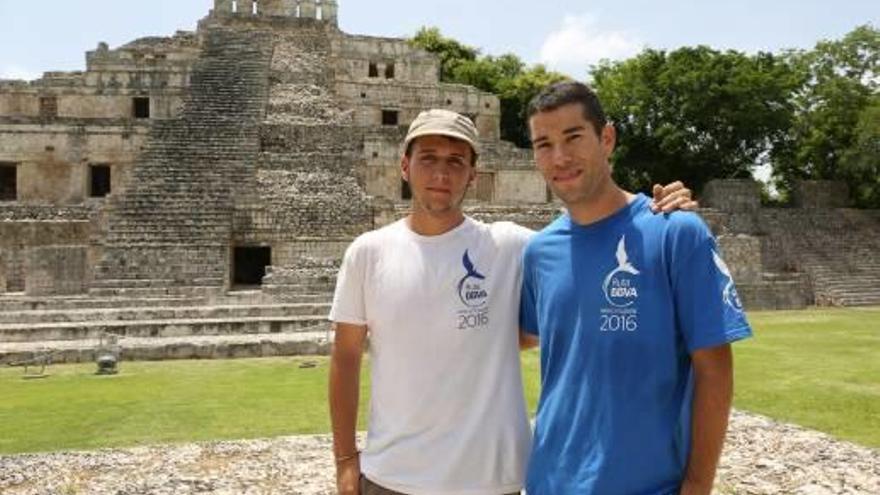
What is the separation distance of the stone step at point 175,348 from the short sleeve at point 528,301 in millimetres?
11015

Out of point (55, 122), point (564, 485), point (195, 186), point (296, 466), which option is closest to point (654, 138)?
point (195, 186)

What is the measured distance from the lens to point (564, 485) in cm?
259

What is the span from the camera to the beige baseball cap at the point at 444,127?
3.00 m

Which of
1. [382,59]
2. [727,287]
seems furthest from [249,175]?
[727,287]

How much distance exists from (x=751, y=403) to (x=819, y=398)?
0.87 metres

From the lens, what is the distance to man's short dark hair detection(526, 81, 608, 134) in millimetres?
2723

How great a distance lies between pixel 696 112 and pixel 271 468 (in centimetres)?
3474

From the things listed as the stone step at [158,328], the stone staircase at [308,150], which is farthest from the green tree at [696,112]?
the stone step at [158,328]

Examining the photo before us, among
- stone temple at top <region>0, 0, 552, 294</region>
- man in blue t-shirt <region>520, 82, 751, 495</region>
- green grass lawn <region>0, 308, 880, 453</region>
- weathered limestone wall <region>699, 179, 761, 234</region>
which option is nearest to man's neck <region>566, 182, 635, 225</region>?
man in blue t-shirt <region>520, 82, 751, 495</region>

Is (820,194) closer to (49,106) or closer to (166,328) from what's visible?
(49,106)

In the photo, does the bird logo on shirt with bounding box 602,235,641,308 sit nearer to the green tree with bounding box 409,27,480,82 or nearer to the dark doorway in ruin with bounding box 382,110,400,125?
the dark doorway in ruin with bounding box 382,110,400,125

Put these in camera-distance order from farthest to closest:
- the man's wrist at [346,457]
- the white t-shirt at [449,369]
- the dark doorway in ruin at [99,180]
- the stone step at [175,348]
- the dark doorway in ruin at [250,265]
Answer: the dark doorway in ruin at [99,180] → the dark doorway in ruin at [250,265] → the stone step at [175,348] → the man's wrist at [346,457] → the white t-shirt at [449,369]

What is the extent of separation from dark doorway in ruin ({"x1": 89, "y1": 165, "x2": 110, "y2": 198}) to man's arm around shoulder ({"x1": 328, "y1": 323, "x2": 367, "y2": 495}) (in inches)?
1033

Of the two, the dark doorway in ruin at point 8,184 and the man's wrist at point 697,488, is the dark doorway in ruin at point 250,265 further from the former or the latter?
the man's wrist at point 697,488
